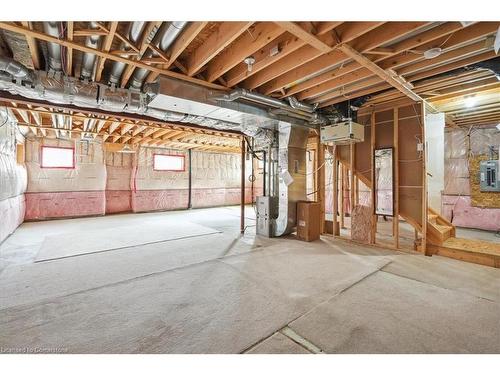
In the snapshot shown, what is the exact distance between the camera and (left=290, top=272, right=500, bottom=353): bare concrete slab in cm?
162

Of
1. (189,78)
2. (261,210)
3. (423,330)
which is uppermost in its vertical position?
(189,78)

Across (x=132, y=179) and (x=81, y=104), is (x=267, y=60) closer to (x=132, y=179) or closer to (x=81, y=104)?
(x=81, y=104)

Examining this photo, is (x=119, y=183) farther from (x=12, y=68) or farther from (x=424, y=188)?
(x=424, y=188)

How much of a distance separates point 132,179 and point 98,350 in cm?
749

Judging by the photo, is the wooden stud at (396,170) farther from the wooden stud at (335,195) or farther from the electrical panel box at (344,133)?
the wooden stud at (335,195)

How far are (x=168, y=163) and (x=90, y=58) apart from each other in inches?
257

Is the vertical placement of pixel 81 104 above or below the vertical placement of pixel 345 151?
above

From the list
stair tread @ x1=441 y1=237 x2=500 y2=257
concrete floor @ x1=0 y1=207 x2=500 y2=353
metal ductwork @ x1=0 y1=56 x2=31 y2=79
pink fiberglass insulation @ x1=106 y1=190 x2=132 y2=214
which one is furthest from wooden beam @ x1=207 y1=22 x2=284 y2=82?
pink fiberglass insulation @ x1=106 y1=190 x2=132 y2=214

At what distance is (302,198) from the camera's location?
4758 mm

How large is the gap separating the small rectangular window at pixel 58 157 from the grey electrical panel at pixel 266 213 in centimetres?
595

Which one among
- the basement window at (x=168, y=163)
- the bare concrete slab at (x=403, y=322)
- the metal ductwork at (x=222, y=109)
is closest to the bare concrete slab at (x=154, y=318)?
the bare concrete slab at (x=403, y=322)

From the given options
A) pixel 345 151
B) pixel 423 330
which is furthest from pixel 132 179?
pixel 423 330

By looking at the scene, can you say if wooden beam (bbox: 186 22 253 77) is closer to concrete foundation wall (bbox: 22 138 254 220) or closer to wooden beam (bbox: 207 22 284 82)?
A: wooden beam (bbox: 207 22 284 82)
